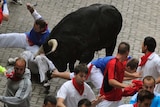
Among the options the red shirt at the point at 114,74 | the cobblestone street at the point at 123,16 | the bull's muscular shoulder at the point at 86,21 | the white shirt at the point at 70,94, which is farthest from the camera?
the cobblestone street at the point at 123,16

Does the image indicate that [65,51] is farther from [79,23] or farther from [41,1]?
[41,1]

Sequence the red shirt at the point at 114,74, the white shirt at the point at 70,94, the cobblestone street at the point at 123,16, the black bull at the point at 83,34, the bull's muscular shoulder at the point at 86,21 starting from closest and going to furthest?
the white shirt at the point at 70,94 → the red shirt at the point at 114,74 → the black bull at the point at 83,34 → the bull's muscular shoulder at the point at 86,21 → the cobblestone street at the point at 123,16

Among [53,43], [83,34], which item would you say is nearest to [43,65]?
[53,43]

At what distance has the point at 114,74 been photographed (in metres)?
8.16

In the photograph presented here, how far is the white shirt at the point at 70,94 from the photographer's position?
773 cm

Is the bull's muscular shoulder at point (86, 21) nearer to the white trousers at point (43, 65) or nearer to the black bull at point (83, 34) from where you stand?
the black bull at point (83, 34)

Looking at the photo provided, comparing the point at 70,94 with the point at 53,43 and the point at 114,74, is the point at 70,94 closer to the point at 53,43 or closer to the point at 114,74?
the point at 114,74

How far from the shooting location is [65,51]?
10.0 m

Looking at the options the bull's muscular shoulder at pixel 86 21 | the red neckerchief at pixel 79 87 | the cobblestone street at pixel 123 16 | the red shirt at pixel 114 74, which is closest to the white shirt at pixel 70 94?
the red neckerchief at pixel 79 87

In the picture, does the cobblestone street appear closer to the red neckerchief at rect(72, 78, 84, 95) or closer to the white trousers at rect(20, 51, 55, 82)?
the white trousers at rect(20, 51, 55, 82)

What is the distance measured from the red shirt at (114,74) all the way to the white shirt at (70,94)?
1.64ft

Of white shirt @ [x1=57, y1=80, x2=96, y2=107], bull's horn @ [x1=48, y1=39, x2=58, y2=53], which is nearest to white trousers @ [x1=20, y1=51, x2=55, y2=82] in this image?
bull's horn @ [x1=48, y1=39, x2=58, y2=53]

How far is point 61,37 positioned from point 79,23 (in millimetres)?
605

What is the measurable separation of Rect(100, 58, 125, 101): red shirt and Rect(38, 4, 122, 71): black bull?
1.82m
